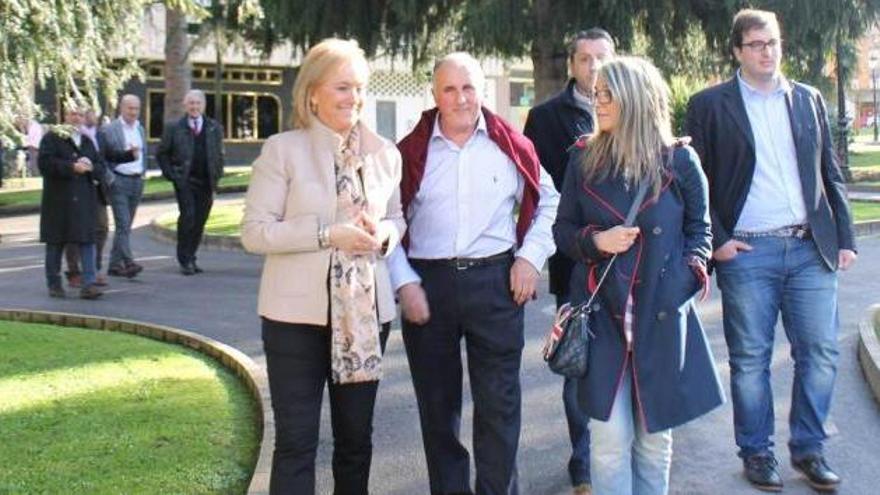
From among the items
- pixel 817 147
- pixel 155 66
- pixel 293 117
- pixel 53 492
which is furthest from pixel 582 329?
pixel 155 66

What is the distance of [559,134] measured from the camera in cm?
497

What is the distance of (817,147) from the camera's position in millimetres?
4938

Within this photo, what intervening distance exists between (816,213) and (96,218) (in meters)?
7.80

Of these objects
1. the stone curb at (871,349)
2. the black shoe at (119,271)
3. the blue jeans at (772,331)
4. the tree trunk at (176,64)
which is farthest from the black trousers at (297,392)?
the tree trunk at (176,64)

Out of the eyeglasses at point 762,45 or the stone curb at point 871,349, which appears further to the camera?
the stone curb at point 871,349

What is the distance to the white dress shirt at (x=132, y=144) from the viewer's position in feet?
38.9

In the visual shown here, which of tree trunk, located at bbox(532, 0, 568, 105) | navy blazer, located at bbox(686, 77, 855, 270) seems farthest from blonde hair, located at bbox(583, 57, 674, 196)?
tree trunk, located at bbox(532, 0, 568, 105)

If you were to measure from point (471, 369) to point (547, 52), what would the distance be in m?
10.8

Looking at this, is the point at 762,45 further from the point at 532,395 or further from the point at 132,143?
the point at 132,143

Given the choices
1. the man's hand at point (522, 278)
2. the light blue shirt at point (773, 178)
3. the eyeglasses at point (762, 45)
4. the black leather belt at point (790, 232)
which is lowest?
the man's hand at point (522, 278)

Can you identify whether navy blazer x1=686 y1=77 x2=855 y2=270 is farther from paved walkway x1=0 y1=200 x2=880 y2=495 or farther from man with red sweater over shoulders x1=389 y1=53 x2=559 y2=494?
paved walkway x1=0 y1=200 x2=880 y2=495

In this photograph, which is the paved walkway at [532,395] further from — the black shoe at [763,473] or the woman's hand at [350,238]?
the woman's hand at [350,238]

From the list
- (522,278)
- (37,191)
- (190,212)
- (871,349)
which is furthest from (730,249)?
(37,191)

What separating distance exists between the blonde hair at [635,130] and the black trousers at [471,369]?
67cm
